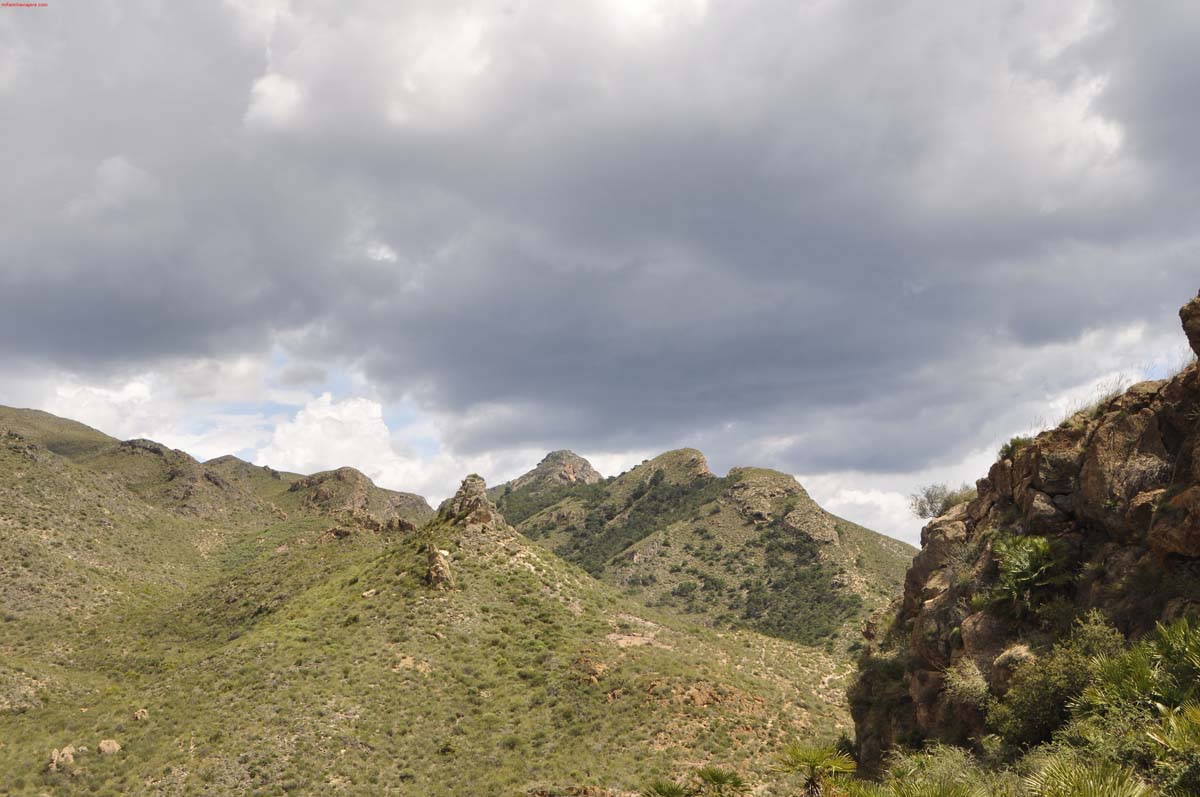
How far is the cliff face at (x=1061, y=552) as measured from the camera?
1580 cm

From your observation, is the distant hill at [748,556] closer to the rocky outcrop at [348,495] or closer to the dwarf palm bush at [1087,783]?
the rocky outcrop at [348,495]

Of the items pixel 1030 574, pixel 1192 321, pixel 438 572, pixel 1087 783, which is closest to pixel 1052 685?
pixel 1030 574

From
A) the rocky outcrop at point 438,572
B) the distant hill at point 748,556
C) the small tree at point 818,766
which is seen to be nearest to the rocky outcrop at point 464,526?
the rocky outcrop at point 438,572

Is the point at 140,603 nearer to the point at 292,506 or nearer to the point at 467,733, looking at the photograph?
the point at 467,733

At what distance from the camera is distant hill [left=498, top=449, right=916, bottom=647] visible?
3706 inches

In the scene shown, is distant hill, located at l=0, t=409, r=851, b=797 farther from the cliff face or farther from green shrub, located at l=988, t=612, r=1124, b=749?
green shrub, located at l=988, t=612, r=1124, b=749

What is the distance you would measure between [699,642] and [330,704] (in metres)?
29.9

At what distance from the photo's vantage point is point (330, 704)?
38.8 m

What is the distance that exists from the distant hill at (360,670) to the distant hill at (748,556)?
126 ft

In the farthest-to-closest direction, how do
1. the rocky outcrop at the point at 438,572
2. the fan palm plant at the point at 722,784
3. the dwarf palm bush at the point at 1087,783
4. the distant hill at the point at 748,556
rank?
the distant hill at the point at 748,556
the rocky outcrop at the point at 438,572
the fan palm plant at the point at 722,784
the dwarf palm bush at the point at 1087,783

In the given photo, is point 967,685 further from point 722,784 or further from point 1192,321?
point 1192,321

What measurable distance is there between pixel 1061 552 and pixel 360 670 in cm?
4105

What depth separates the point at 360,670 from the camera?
42.8m

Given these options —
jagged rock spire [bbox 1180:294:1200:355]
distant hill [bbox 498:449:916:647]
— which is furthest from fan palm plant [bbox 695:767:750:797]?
distant hill [bbox 498:449:916:647]
